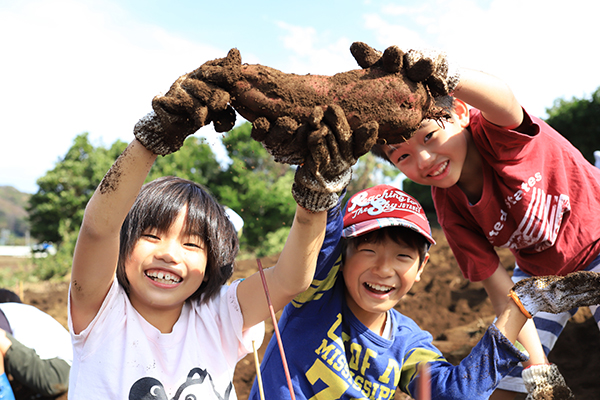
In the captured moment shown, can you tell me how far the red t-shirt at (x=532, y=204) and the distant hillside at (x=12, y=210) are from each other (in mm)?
87719

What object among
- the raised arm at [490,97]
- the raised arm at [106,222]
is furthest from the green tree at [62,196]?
the raised arm at [490,97]

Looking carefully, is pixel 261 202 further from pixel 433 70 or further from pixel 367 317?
pixel 433 70

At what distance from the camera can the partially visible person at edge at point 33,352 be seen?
2387mm

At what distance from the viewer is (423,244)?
182 cm

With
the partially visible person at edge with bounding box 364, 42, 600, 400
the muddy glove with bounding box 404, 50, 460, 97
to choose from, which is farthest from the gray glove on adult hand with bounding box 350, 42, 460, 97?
the partially visible person at edge with bounding box 364, 42, 600, 400

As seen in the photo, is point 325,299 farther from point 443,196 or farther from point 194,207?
point 443,196

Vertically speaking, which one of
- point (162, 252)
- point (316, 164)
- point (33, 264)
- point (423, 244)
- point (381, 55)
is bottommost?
point (33, 264)

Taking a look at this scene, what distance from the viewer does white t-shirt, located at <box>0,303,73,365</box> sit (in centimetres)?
258

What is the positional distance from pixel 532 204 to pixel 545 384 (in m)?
0.80

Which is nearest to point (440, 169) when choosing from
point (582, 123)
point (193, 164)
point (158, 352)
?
point (158, 352)

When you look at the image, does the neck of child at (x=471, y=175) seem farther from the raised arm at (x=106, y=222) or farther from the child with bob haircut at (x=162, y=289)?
the raised arm at (x=106, y=222)

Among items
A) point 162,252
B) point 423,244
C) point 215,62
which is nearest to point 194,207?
point 162,252

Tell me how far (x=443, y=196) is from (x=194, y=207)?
1.36 meters

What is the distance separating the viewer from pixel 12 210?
310 feet
